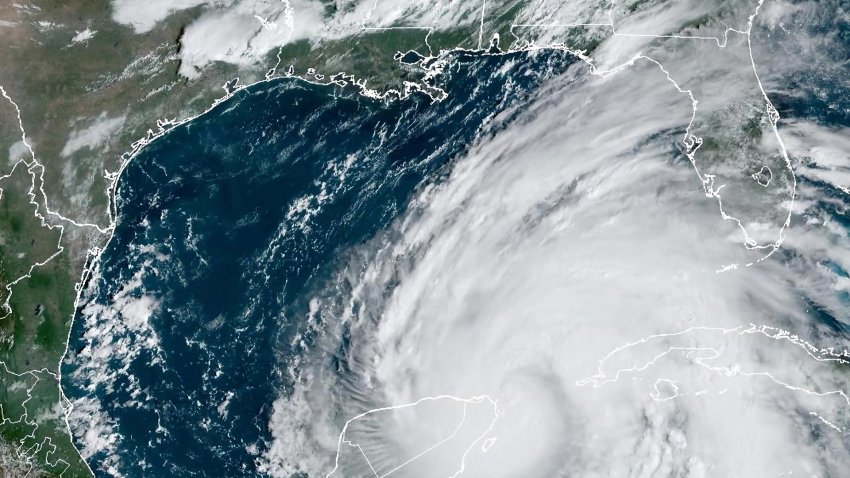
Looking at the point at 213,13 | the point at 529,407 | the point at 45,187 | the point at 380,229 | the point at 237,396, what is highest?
the point at 213,13

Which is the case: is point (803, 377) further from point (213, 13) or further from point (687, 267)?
point (213, 13)

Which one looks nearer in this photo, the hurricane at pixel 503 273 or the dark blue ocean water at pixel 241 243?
the hurricane at pixel 503 273

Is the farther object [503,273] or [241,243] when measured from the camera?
[241,243]

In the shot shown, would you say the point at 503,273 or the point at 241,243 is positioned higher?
the point at 241,243

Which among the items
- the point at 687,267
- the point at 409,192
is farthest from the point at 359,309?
the point at 687,267

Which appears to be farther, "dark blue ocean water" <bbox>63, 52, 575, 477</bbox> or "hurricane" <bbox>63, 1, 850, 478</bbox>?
"dark blue ocean water" <bbox>63, 52, 575, 477</bbox>

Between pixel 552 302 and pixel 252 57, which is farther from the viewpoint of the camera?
pixel 252 57

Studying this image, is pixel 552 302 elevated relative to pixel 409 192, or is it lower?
lower

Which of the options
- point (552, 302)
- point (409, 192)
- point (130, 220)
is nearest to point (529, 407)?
point (552, 302)
